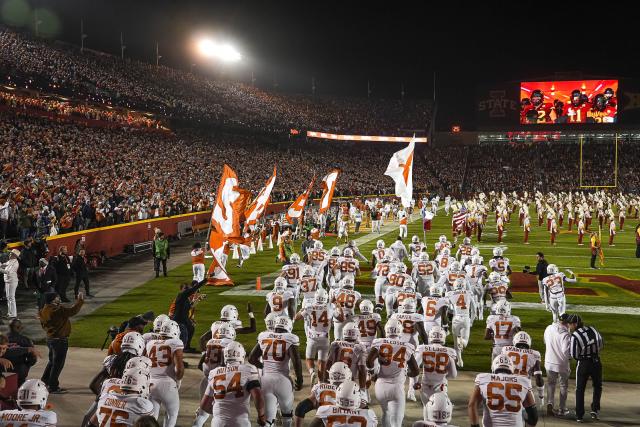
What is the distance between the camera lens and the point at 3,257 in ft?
47.8

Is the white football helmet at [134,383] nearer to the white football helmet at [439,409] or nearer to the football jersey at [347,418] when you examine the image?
the football jersey at [347,418]

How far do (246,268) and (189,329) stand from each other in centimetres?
1162

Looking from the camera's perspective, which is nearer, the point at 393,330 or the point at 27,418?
the point at 27,418

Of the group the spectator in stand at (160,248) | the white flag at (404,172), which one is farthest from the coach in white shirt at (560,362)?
the spectator in stand at (160,248)

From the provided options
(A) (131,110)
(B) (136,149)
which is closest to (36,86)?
(B) (136,149)

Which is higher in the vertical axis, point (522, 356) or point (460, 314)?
point (522, 356)

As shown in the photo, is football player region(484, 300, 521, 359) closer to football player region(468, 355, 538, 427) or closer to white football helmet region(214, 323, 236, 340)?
football player region(468, 355, 538, 427)

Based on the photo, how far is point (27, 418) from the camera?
5199mm

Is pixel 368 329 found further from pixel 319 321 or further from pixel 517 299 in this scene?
pixel 517 299

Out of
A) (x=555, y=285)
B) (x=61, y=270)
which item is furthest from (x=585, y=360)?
(x=61, y=270)

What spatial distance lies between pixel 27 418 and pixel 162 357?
235cm

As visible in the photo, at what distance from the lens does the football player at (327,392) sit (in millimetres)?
5758

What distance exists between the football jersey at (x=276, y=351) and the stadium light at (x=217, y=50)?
65640 mm

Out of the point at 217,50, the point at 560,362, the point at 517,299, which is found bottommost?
the point at 517,299
